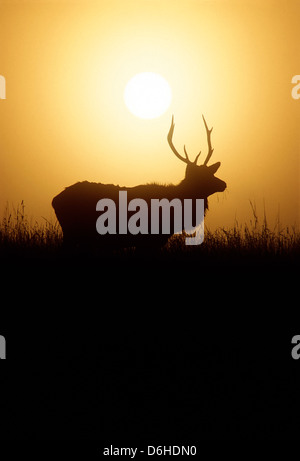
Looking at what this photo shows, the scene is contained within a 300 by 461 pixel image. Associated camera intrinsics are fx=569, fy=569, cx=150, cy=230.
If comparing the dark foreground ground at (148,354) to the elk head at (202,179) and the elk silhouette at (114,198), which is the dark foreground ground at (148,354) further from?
the elk head at (202,179)

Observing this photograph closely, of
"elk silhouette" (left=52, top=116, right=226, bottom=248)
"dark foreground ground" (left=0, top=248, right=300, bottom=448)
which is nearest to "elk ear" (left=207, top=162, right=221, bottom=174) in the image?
"elk silhouette" (left=52, top=116, right=226, bottom=248)

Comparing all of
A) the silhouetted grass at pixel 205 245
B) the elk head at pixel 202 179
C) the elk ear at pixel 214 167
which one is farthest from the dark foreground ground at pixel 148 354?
the elk ear at pixel 214 167

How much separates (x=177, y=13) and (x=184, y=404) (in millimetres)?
13091

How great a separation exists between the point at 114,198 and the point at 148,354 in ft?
12.0

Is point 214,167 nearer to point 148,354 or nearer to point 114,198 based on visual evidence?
point 114,198

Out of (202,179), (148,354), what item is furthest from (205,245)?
(148,354)

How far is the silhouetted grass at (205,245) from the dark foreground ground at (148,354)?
1.50ft

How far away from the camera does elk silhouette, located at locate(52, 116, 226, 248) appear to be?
6754 mm

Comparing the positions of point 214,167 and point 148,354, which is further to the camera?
point 214,167

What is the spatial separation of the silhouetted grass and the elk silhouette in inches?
6.0

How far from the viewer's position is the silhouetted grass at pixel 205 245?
19.2 ft

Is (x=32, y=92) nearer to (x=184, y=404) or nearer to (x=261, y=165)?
(x=261, y=165)

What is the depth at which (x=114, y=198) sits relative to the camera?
280 inches
